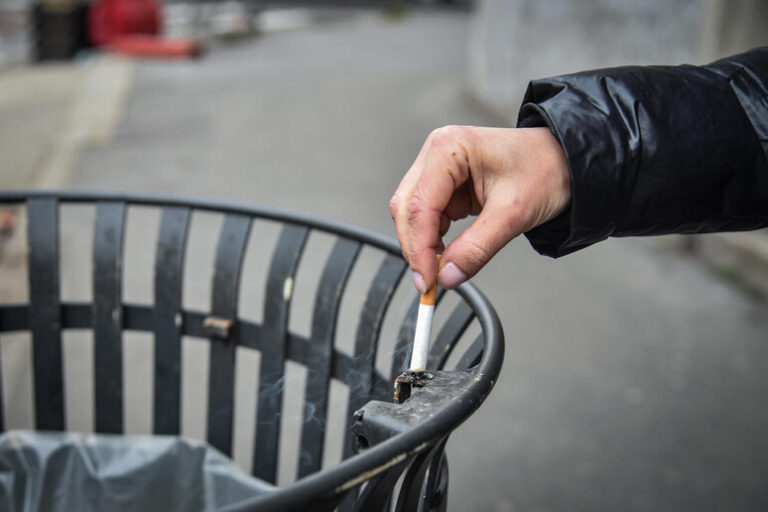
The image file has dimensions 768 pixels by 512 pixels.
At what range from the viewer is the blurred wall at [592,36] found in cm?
370

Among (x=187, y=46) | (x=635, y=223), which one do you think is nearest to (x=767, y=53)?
(x=635, y=223)

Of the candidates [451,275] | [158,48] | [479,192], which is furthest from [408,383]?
[158,48]

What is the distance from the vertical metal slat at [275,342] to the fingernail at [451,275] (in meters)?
0.64

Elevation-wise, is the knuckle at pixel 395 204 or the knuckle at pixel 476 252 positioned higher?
the knuckle at pixel 395 204

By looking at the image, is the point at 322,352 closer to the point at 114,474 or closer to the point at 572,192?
the point at 114,474

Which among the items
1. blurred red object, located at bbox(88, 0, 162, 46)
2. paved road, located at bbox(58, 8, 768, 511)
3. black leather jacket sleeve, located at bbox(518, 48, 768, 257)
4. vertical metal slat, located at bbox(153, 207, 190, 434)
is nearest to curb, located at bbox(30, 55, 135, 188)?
paved road, located at bbox(58, 8, 768, 511)

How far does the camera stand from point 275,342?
61.3 inches

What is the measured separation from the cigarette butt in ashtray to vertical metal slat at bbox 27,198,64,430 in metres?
0.99

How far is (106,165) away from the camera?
5.46m

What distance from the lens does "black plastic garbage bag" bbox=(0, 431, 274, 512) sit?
5.13 feet

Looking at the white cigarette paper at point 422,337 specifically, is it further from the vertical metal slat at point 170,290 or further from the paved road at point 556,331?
the paved road at point 556,331

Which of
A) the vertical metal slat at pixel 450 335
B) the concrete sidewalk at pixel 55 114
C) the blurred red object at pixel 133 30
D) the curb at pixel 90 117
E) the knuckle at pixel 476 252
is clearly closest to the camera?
the knuckle at pixel 476 252

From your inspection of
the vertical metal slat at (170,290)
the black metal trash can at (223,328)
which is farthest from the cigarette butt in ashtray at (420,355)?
the vertical metal slat at (170,290)

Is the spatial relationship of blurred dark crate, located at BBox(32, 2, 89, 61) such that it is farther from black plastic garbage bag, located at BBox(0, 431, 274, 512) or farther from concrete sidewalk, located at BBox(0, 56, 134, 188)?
black plastic garbage bag, located at BBox(0, 431, 274, 512)
